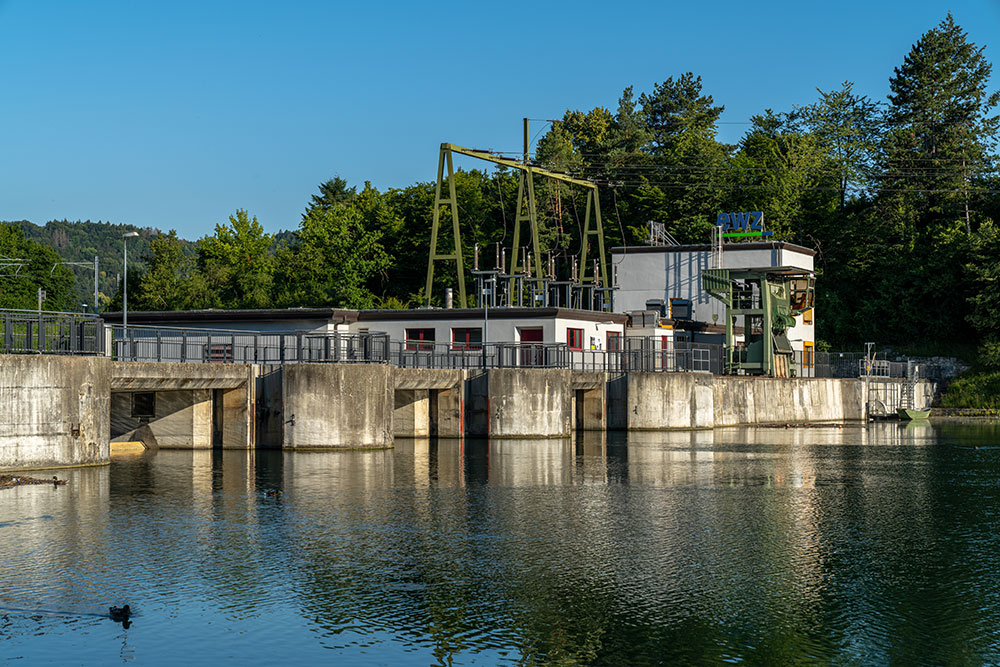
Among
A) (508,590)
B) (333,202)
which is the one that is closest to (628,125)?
(333,202)

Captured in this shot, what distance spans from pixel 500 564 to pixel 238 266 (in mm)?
110162

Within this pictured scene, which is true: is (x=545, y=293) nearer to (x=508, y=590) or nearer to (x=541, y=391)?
(x=541, y=391)

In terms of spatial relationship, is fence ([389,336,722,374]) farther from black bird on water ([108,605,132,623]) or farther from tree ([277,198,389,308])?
tree ([277,198,389,308])

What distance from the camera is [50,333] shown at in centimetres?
3622

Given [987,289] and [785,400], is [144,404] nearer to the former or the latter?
[785,400]

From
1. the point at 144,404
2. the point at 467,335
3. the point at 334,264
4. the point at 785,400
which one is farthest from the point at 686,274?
the point at 144,404

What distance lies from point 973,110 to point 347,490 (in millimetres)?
98685

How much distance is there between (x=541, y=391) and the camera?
54.0 meters

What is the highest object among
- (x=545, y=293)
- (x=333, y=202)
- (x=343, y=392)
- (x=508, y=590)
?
(x=333, y=202)

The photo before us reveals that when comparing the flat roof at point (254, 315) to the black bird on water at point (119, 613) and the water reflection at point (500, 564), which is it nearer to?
the water reflection at point (500, 564)

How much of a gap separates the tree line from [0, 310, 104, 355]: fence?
6278 centimetres

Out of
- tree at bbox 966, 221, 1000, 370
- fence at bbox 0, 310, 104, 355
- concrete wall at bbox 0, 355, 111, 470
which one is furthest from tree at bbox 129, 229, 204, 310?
concrete wall at bbox 0, 355, 111, 470

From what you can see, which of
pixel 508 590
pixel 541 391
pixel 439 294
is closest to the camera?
pixel 508 590

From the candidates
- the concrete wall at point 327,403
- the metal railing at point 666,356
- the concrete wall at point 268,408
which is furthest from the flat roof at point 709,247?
the concrete wall at point 268,408
